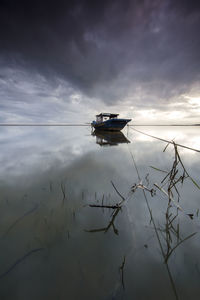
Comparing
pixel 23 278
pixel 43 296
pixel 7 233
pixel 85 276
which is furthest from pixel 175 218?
pixel 7 233

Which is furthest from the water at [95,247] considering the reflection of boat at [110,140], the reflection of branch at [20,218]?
the reflection of boat at [110,140]

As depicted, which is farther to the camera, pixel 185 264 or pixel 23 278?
pixel 185 264

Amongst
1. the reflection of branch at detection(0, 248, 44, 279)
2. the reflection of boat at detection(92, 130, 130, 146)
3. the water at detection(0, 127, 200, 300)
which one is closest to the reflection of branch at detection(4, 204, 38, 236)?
the water at detection(0, 127, 200, 300)

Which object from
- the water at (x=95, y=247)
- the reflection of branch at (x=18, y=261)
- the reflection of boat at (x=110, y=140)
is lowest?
the water at (x=95, y=247)

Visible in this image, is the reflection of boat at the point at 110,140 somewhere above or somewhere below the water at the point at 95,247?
above

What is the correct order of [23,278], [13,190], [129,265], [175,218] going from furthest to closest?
1. [13,190]
2. [175,218]
3. [129,265]
4. [23,278]

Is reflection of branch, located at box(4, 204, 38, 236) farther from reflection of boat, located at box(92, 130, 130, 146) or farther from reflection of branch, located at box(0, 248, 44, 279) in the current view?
reflection of boat, located at box(92, 130, 130, 146)

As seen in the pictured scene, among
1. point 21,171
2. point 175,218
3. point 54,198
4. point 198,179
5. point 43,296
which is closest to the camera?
point 43,296

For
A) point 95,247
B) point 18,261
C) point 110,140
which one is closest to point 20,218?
point 18,261

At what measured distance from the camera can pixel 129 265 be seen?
1744 millimetres

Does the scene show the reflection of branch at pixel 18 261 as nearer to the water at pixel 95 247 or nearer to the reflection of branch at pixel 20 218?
the water at pixel 95 247

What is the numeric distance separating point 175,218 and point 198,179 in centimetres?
344

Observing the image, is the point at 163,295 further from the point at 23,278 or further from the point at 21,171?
the point at 21,171

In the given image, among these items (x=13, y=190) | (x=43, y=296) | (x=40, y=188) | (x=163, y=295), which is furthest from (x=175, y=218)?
(x=13, y=190)
